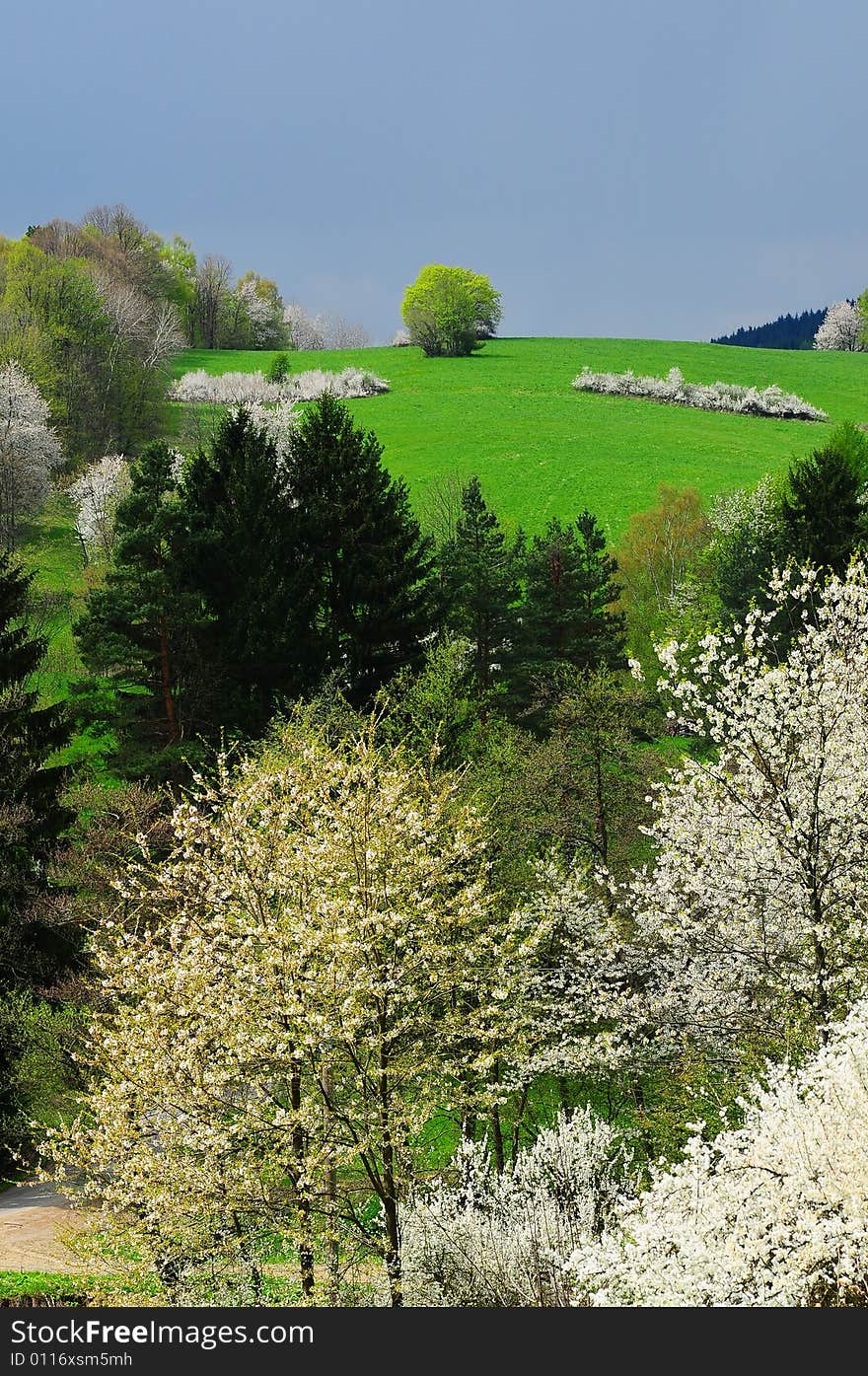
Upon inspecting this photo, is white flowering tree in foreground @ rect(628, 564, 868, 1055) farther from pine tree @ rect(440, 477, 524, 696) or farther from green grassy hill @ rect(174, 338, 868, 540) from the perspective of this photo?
green grassy hill @ rect(174, 338, 868, 540)

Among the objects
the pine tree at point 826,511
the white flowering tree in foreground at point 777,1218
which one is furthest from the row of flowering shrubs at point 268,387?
the white flowering tree in foreground at point 777,1218

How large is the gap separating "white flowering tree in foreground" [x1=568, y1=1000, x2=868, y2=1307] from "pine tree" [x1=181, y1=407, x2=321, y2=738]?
25262 millimetres

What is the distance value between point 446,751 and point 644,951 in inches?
277

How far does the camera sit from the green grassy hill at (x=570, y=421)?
6706cm

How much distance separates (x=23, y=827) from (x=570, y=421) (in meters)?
62.9

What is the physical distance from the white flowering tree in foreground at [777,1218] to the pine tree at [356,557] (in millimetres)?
26904

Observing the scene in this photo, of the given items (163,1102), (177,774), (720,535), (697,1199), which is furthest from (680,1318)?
(720,535)

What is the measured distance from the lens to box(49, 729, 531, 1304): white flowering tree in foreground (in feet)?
44.2

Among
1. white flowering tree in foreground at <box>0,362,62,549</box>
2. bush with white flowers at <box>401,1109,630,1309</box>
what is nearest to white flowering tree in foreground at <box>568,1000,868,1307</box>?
bush with white flowers at <box>401,1109,630,1309</box>

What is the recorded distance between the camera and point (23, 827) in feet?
86.5

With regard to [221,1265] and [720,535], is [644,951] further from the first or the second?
[720,535]

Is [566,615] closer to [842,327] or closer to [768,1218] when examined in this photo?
[768,1218]

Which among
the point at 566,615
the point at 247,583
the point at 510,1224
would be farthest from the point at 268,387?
the point at 510,1224

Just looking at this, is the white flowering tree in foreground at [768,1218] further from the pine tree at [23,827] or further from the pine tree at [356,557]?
the pine tree at [356,557]
